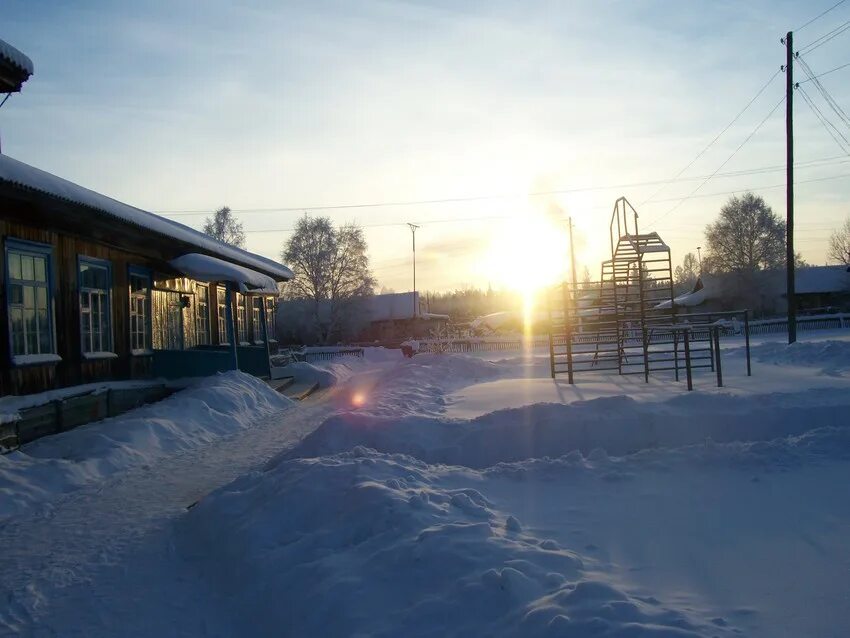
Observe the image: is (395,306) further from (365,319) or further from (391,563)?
(391,563)

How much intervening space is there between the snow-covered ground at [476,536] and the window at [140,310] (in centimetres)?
719

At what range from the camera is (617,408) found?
9422 mm

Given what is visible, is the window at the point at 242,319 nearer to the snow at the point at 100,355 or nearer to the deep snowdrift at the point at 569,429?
the snow at the point at 100,355

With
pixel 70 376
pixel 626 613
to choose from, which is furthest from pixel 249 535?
pixel 70 376

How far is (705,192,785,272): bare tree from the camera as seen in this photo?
218ft

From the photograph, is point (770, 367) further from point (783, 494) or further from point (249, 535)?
point (249, 535)

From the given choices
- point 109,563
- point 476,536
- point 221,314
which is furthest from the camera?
point 221,314

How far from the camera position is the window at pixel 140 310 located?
15719 millimetres

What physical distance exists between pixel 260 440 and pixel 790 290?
21336mm

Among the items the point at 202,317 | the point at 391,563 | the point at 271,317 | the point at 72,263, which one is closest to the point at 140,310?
the point at 72,263

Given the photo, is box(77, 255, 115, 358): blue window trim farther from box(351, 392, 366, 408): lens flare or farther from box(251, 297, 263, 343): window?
box(251, 297, 263, 343): window

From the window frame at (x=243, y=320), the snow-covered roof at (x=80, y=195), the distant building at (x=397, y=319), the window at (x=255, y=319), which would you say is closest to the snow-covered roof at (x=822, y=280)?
the distant building at (x=397, y=319)

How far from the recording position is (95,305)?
14023 mm

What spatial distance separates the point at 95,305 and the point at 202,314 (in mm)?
7277
